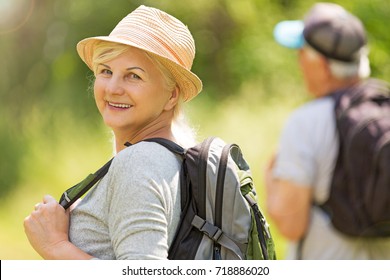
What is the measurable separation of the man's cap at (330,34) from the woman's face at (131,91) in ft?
1.82

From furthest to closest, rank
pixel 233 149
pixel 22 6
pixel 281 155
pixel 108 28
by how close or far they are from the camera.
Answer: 1. pixel 22 6
2. pixel 108 28
3. pixel 233 149
4. pixel 281 155

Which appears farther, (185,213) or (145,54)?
(145,54)

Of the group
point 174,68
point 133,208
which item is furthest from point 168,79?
point 133,208

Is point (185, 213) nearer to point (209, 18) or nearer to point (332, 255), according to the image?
point (332, 255)

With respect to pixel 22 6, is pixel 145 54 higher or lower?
higher

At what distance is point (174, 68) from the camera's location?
2492 mm

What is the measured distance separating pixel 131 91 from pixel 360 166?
80cm

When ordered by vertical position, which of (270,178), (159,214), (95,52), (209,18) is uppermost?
(95,52)

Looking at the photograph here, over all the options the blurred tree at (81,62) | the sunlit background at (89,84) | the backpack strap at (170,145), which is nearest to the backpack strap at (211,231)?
the backpack strap at (170,145)

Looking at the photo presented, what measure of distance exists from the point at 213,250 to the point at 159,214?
0.68 feet

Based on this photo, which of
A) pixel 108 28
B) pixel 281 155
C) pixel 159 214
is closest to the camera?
pixel 281 155

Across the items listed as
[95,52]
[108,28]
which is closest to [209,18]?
[108,28]

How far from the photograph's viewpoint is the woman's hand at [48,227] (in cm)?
230

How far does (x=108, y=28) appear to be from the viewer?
1040cm
